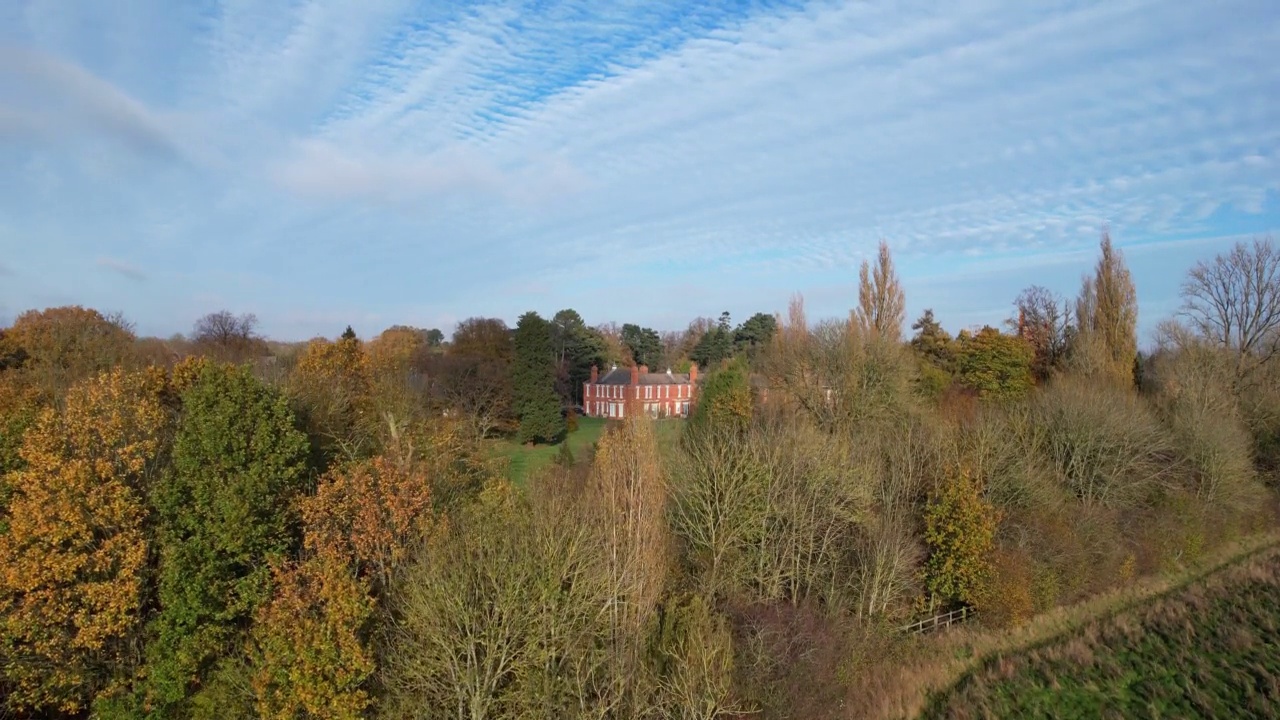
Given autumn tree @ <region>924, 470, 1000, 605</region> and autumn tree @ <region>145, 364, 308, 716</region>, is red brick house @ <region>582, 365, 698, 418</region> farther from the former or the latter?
autumn tree @ <region>145, 364, 308, 716</region>

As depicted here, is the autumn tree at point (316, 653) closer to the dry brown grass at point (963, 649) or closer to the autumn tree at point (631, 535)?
the autumn tree at point (631, 535)

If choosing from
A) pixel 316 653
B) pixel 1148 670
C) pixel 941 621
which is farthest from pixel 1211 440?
pixel 316 653

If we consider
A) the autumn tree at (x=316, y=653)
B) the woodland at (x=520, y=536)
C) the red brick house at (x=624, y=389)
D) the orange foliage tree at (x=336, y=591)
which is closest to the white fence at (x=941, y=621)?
the woodland at (x=520, y=536)

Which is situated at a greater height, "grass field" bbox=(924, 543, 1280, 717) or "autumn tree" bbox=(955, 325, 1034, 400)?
"autumn tree" bbox=(955, 325, 1034, 400)

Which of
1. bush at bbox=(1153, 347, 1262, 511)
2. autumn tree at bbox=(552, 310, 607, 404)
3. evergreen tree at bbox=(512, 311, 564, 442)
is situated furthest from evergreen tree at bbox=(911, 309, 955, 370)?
autumn tree at bbox=(552, 310, 607, 404)

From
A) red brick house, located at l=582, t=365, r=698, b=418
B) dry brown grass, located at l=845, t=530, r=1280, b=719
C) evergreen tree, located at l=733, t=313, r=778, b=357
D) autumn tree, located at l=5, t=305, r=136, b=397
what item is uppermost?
evergreen tree, located at l=733, t=313, r=778, b=357

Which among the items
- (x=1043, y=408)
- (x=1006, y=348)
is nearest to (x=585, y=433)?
Result: (x=1006, y=348)

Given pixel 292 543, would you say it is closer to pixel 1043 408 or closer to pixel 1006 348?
pixel 1043 408
